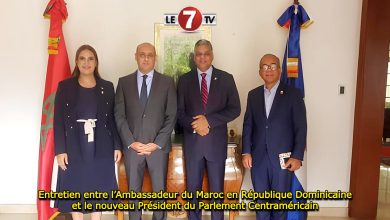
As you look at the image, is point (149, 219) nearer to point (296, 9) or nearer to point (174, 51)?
point (174, 51)

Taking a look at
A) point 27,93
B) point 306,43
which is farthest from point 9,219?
point 306,43

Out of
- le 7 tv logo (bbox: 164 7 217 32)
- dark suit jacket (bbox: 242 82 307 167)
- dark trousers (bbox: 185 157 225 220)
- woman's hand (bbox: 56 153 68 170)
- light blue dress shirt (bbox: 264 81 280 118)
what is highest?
le 7 tv logo (bbox: 164 7 217 32)

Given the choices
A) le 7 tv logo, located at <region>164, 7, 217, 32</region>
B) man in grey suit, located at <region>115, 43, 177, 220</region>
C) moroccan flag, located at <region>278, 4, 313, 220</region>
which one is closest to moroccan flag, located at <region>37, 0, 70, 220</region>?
man in grey suit, located at <region>115, 43, 177, 220</region>

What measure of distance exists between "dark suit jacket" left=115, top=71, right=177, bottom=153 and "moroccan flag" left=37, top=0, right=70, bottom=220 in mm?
827

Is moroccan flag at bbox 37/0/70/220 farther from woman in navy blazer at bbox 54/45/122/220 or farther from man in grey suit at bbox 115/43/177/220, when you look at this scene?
man in grey suit at bbox 115/43/177/220

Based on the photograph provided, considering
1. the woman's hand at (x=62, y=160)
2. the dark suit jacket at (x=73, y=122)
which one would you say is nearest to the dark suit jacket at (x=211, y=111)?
the dark suit jacket at (x=73, y=122)

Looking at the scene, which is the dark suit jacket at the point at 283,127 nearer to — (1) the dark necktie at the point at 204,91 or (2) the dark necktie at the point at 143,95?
(1) the dark necktie at the point at 204,91

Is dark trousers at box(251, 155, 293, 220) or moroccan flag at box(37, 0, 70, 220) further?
moroccan flag at box(37, 0, 70, 220)

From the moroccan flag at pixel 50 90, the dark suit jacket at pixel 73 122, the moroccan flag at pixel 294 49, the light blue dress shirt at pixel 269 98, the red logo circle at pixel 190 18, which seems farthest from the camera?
the red logo circle at pixel 190 18

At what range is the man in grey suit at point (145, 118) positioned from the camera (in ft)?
8.95

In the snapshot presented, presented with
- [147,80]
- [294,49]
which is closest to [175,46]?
[147,80]

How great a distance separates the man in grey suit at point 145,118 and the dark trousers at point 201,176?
0.23m

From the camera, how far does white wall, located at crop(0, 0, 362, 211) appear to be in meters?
3.47

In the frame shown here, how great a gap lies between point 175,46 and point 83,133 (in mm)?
1405
